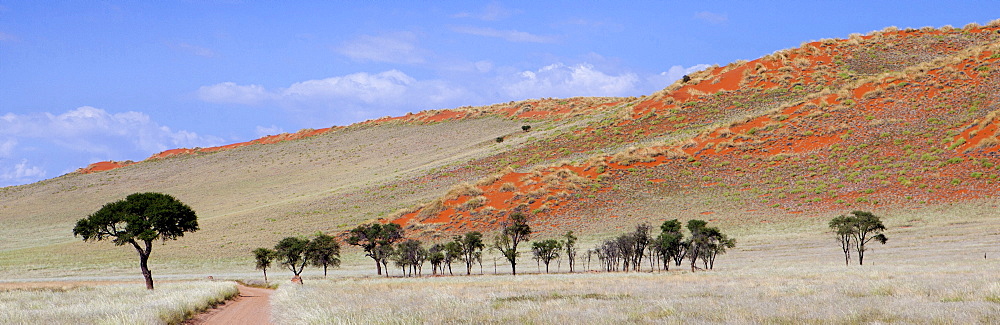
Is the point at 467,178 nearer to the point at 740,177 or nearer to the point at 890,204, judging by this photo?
the point at 740,177

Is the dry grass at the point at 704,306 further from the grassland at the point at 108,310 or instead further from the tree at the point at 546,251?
the tree at the point at 546,251

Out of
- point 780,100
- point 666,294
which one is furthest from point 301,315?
point 780,100

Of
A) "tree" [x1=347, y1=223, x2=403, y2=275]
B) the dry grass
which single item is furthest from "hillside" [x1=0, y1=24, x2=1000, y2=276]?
the dry grass

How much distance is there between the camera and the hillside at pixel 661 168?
66938mm

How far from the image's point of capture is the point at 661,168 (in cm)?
8081

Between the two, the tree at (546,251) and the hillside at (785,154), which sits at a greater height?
the hillside at (785,154)

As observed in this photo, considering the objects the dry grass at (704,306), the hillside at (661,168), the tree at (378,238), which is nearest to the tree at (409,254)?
the tree at (378,238)

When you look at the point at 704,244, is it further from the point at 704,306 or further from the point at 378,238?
the point at 704,306

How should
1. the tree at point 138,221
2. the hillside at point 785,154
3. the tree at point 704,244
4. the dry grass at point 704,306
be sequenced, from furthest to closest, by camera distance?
the hillside at point 785,154 → the tree at point 704,244 → the tree at point 138,221 → the dry grass at point 704,306

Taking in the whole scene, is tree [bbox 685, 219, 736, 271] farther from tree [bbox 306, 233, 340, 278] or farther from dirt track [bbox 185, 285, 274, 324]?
dirt track [bbox 185, 285, 274, 324]

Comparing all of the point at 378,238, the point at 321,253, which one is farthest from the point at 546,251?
the point at 321,253

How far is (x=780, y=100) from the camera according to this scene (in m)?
99.6

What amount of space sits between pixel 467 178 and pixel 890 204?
47.9 m

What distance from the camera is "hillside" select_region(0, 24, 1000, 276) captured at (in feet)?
220
